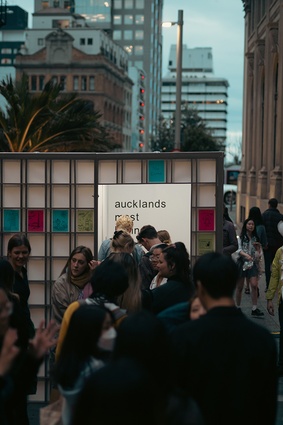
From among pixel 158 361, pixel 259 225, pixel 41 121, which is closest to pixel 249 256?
pixel 259 225

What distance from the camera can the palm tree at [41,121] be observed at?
2495 centimetres

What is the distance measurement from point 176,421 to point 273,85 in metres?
30.3

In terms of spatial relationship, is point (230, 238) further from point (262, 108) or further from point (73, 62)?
point (73, 62)

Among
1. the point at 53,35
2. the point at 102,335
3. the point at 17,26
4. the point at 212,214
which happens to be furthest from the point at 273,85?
the point at 17,26

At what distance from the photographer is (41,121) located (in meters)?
25.6

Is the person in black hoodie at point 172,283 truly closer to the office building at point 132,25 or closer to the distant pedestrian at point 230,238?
the distant pedestrian at point 230,238

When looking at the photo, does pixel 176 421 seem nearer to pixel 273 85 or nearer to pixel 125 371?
pixel 125 371

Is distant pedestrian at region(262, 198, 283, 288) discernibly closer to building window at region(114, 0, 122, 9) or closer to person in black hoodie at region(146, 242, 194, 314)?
person in black hoodie at region(146, 242, 194, 314)

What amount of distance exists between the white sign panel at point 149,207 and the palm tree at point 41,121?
12659 mm

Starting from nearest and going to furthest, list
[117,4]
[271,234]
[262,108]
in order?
[271,234]
[262,108]
[117,4]

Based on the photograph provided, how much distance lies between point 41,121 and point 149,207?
45.4 feet

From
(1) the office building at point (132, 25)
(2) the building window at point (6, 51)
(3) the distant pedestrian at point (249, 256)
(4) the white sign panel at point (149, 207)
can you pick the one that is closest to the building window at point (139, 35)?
(1) the office building at point (132, 25)

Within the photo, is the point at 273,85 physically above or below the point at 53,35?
below

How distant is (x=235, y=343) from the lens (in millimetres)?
4363
